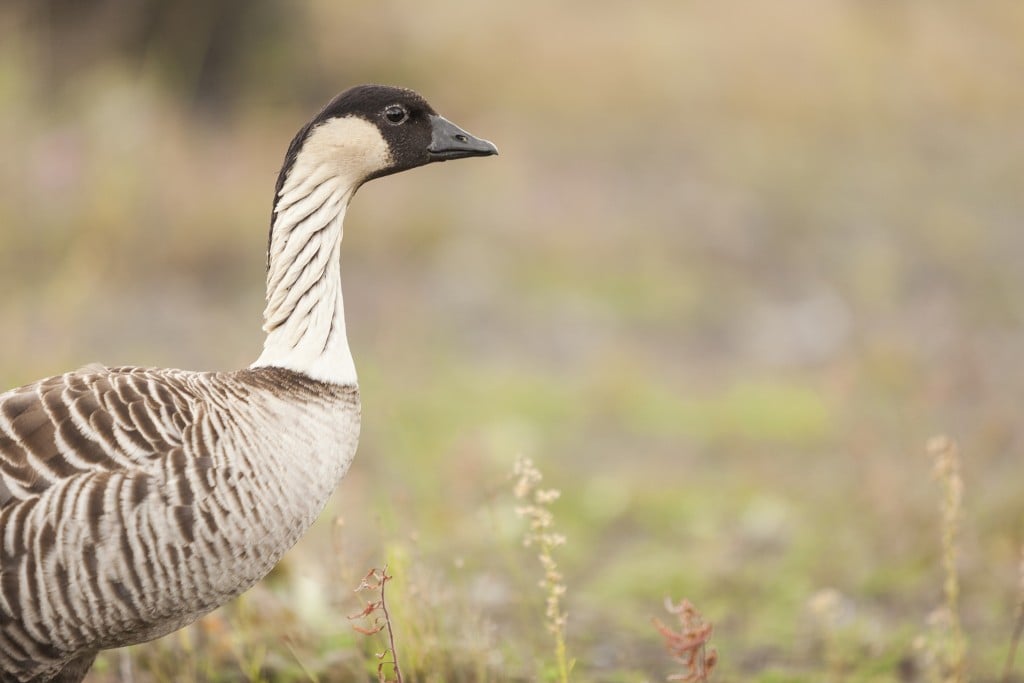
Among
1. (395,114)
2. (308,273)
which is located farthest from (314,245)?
(395,114)

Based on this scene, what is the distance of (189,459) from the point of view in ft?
11.6

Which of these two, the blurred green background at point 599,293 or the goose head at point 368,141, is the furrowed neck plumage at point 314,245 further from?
the blurred green background at point 599,293

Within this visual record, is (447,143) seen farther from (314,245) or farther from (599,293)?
(599,293)

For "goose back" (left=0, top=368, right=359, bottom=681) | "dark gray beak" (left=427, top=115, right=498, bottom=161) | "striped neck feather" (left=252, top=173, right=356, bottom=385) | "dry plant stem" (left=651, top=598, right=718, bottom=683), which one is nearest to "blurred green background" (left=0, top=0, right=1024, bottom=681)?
"goose back" (left=0, top=368, right=359, bottom=681)

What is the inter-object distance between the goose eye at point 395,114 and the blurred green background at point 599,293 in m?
1.35

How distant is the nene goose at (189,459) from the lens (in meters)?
3.41

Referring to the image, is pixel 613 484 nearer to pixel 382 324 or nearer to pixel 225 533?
pixel 382 324

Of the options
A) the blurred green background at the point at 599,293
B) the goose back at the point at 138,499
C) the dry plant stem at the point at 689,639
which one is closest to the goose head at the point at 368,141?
the goose back at the point at 138,499

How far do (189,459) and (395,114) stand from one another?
1325 millimetres

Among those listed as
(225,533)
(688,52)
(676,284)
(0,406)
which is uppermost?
(688,52)

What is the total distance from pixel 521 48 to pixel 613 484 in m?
10.0

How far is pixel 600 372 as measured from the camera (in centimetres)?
963

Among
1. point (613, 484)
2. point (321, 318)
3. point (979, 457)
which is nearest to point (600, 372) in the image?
point (613, 484)

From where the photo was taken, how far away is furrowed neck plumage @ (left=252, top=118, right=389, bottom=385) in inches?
153
